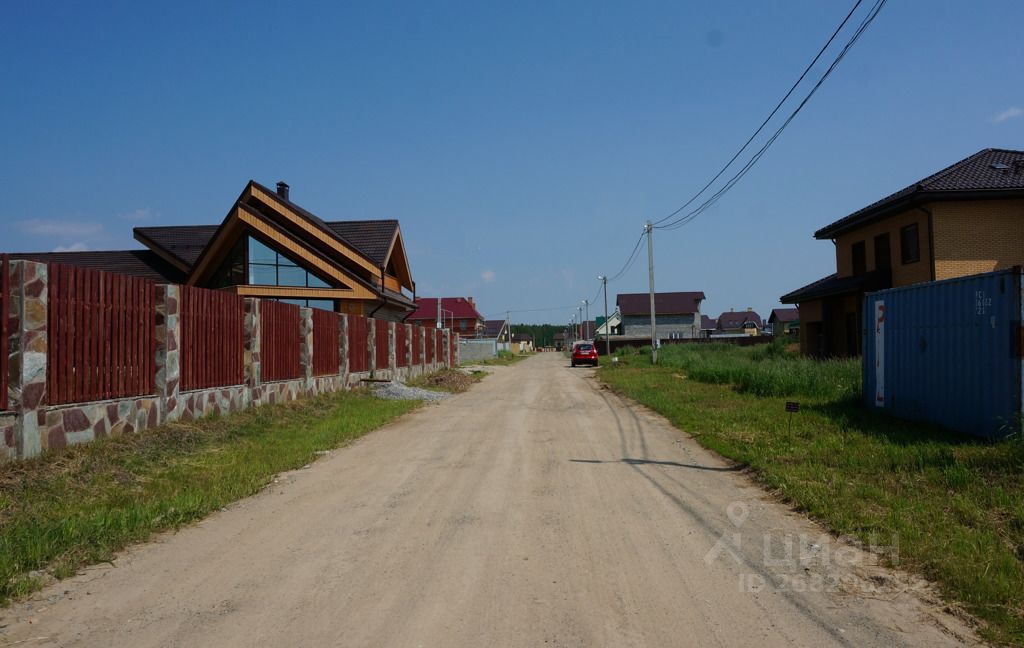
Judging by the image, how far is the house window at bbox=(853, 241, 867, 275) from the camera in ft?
91.1

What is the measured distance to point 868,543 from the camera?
5.82m

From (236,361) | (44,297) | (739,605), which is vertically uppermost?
(44,297)

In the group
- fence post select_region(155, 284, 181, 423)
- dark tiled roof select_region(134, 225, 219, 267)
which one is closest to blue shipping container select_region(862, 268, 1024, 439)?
fence post select_region(155, 284, 181, 423)

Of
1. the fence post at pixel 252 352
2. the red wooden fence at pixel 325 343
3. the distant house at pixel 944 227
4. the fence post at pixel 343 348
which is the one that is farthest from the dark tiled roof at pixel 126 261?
the distant house at pixel 944 227

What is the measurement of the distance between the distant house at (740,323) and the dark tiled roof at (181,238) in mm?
83175

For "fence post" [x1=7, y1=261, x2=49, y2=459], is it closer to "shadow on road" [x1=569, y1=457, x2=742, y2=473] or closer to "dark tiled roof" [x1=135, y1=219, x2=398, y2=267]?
"shadow on road" [x1=569, y1=457, x2=742, y2=473]

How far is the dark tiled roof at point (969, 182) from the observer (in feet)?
72.6

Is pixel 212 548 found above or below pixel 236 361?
below

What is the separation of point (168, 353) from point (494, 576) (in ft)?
27.0

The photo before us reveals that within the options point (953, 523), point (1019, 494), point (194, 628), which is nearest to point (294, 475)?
point (194, 628)

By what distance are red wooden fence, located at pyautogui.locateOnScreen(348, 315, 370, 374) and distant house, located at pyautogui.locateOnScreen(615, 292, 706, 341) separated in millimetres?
69000

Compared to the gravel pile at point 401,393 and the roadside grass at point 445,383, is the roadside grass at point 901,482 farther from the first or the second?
the roadside grass at point 445,383

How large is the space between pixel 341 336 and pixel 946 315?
15324mm

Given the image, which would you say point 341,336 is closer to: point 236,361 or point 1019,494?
point 236,361
